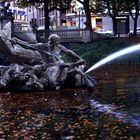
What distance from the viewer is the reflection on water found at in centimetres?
884

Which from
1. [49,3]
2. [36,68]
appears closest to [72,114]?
[36,68]

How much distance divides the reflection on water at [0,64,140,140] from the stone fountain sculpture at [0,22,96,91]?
1.70ft

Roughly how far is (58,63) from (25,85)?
4.52 ft

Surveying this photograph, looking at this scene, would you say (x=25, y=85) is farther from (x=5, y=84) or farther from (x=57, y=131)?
(x=57, y=131)

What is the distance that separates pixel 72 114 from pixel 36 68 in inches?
184

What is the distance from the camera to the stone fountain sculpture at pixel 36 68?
14.9 metres

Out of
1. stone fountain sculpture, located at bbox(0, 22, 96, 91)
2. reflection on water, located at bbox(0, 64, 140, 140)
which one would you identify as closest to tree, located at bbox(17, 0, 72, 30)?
stone fountain sculpture, located at bbox(0, 22, 96, 91)

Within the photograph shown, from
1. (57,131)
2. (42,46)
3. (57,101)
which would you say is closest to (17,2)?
(42,46)

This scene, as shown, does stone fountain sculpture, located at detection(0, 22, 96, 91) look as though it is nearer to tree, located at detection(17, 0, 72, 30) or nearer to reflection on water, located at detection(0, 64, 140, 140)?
reflection on water, located at detection(0, 64, 140, 140)

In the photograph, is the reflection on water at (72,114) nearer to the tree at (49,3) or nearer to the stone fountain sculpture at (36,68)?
the stone fountain sculpture at (36,68)

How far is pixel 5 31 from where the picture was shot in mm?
15305

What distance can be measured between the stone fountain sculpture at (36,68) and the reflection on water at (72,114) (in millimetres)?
517

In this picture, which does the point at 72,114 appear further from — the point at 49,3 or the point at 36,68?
the point at 49,3

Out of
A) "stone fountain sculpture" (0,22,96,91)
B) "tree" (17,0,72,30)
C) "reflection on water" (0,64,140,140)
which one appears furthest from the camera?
"tree" (17,0,72,30)
